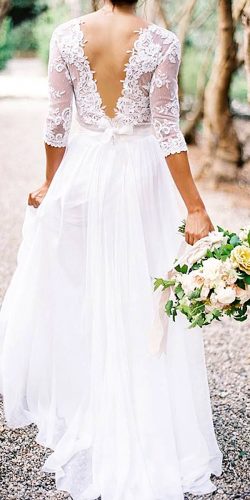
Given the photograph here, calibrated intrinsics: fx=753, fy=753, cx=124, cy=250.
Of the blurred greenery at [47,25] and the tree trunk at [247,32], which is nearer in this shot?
the tree trunk at [247,32]

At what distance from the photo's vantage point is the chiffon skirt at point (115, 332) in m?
2.62

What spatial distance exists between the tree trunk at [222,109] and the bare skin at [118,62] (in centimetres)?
445

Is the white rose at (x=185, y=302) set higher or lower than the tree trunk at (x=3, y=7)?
lower

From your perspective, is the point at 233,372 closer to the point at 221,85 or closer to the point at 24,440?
the point at 24,440

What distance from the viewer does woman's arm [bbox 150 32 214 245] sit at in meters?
2.42

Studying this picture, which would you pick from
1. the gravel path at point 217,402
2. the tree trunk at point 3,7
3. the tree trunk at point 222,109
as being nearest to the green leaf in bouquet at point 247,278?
the gravel path at point 217,402

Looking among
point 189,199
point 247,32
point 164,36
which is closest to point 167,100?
point 164,36

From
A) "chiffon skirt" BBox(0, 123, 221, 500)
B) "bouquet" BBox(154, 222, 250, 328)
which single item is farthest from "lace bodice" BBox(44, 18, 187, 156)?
"bouquet" BBox(154, 222, 250, 328)

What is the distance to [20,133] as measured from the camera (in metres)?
11.6

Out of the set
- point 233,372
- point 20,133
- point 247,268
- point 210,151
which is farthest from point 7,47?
point 247,268

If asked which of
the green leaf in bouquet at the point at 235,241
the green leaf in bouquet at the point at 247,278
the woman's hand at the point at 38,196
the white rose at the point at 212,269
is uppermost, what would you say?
the woman's hand at the point at 38,196

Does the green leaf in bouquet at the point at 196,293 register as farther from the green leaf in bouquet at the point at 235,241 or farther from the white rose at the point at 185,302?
the green leaf in bouquet at the point at 235,241

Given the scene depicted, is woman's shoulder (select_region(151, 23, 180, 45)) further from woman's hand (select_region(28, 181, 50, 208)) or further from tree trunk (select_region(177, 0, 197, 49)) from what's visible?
tree trunk (select_region(177, 0, 197, 49))

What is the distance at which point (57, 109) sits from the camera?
2627 mm
